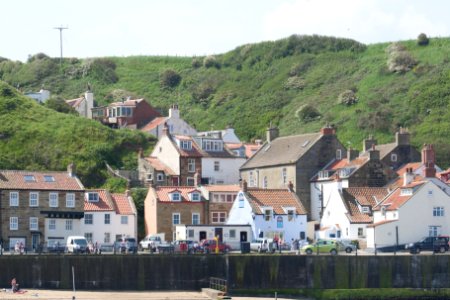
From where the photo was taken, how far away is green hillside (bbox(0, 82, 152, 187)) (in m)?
115

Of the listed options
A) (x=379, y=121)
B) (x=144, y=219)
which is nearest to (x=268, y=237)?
(x=144, y=219)

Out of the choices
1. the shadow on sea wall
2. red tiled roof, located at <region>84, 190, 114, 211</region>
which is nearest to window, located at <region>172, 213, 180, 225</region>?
red tiled roof, located at <region>84, 190, 114, 211</region>

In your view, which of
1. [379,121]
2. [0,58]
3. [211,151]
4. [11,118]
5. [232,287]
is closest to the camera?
[232,287]

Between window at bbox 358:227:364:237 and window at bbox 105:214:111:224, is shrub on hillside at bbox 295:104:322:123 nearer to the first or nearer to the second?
window at bbox 358:227:364:237

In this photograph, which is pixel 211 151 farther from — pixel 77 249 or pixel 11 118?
pixel 77 249

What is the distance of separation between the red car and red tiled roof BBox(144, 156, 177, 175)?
21575 millimetres

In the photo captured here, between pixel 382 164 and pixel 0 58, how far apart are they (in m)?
97.9

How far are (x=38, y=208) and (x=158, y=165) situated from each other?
67.9 feet

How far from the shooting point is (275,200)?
332ft

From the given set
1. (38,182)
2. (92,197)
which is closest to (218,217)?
(92,197)

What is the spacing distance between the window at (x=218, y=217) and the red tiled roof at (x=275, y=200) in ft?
13.3

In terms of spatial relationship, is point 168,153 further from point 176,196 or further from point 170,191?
point 176,196

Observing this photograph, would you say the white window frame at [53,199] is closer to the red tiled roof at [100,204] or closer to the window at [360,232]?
the red tiled roof at [100,204]

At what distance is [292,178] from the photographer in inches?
4291
